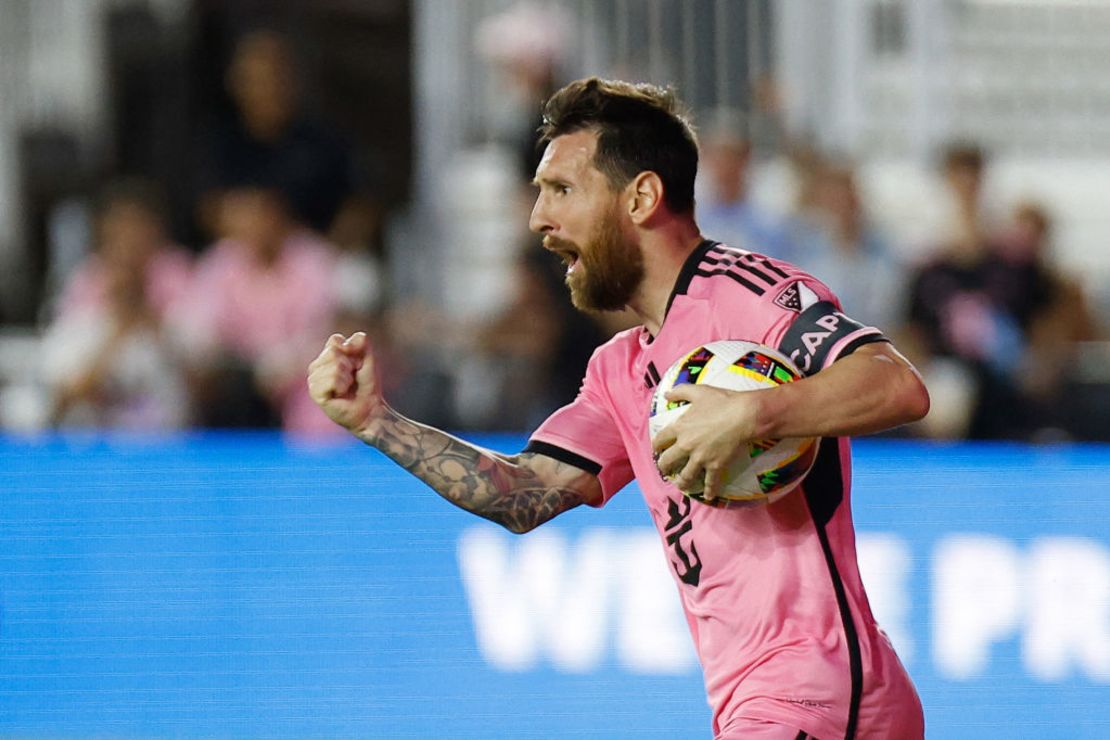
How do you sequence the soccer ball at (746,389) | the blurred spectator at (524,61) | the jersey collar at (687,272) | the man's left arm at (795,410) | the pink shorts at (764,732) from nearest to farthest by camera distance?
the man's left arm at (795,410) < the soccer ball at (746,389) < the pink shorts at (764,732) < the jersey collar at (687,272) < the blurred spectator at (524,61)

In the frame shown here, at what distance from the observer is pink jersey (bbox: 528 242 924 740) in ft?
13.0

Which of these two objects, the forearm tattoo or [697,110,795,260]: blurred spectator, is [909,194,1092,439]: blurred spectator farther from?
the forearm tattoo

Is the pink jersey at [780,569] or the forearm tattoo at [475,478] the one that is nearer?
the pink jersey at [780,569]

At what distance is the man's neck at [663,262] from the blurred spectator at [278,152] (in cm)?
608

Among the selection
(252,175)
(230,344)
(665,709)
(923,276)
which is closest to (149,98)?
(252,175)

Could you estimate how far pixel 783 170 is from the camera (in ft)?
35.6

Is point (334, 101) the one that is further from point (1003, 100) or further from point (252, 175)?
point (1003, 100)

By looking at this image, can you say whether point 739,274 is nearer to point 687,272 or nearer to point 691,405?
point 687,272

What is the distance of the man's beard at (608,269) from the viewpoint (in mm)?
4227

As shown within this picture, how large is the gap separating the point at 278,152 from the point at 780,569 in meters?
6.72

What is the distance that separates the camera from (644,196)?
4.22 metres

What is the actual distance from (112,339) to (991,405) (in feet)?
15.0

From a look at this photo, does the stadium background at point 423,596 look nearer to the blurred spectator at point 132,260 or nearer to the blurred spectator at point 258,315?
the blurred spectator at point 258,315

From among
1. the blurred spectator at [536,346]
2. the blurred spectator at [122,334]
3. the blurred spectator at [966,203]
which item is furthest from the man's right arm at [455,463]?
the blurred spectator at [966,203]
